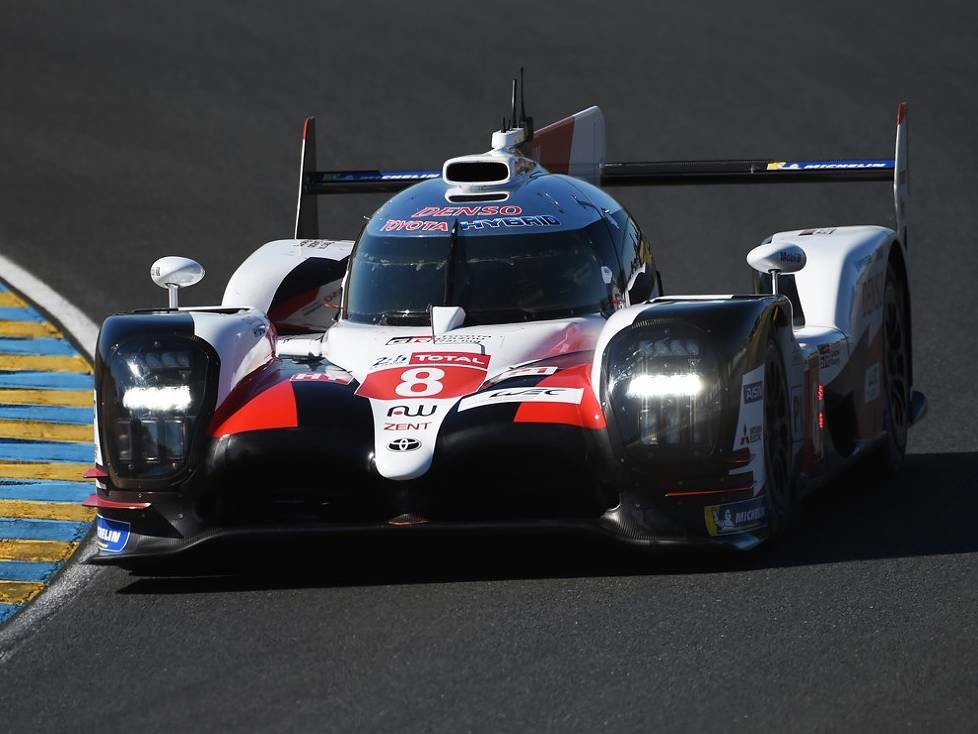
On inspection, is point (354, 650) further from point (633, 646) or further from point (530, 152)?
point (530, 152)

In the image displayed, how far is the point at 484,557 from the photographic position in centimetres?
655

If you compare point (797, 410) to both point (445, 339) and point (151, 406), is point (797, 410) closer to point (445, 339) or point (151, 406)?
point (445, 339)

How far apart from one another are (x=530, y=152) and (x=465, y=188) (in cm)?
153

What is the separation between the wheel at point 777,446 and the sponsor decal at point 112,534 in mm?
2182

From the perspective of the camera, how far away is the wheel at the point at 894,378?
323 inches

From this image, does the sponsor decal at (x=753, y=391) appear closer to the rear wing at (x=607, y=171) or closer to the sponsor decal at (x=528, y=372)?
the sponsor decal at (x=528, y=372)

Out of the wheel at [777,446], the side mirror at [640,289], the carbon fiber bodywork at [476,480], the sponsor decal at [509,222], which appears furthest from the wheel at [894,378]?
the carbon fiber bodywork at [476,480]

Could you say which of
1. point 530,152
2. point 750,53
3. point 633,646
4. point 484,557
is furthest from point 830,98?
point 633,646

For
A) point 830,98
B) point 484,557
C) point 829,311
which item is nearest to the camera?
point 484,557

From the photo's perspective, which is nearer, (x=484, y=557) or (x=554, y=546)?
(x=554, y=546)

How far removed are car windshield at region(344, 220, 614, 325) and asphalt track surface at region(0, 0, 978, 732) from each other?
1.14m

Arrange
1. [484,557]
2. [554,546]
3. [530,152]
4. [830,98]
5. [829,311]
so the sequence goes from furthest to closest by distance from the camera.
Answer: [830,98] < [530,152] < [829,311] < [484,557] < [554,546]

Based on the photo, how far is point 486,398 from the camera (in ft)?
20.9

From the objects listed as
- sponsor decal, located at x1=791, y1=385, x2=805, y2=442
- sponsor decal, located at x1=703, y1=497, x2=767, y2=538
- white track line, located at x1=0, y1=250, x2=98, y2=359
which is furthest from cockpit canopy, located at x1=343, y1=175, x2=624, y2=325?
white track line, located at x1=0, y1=250, x2=98, y2=359
